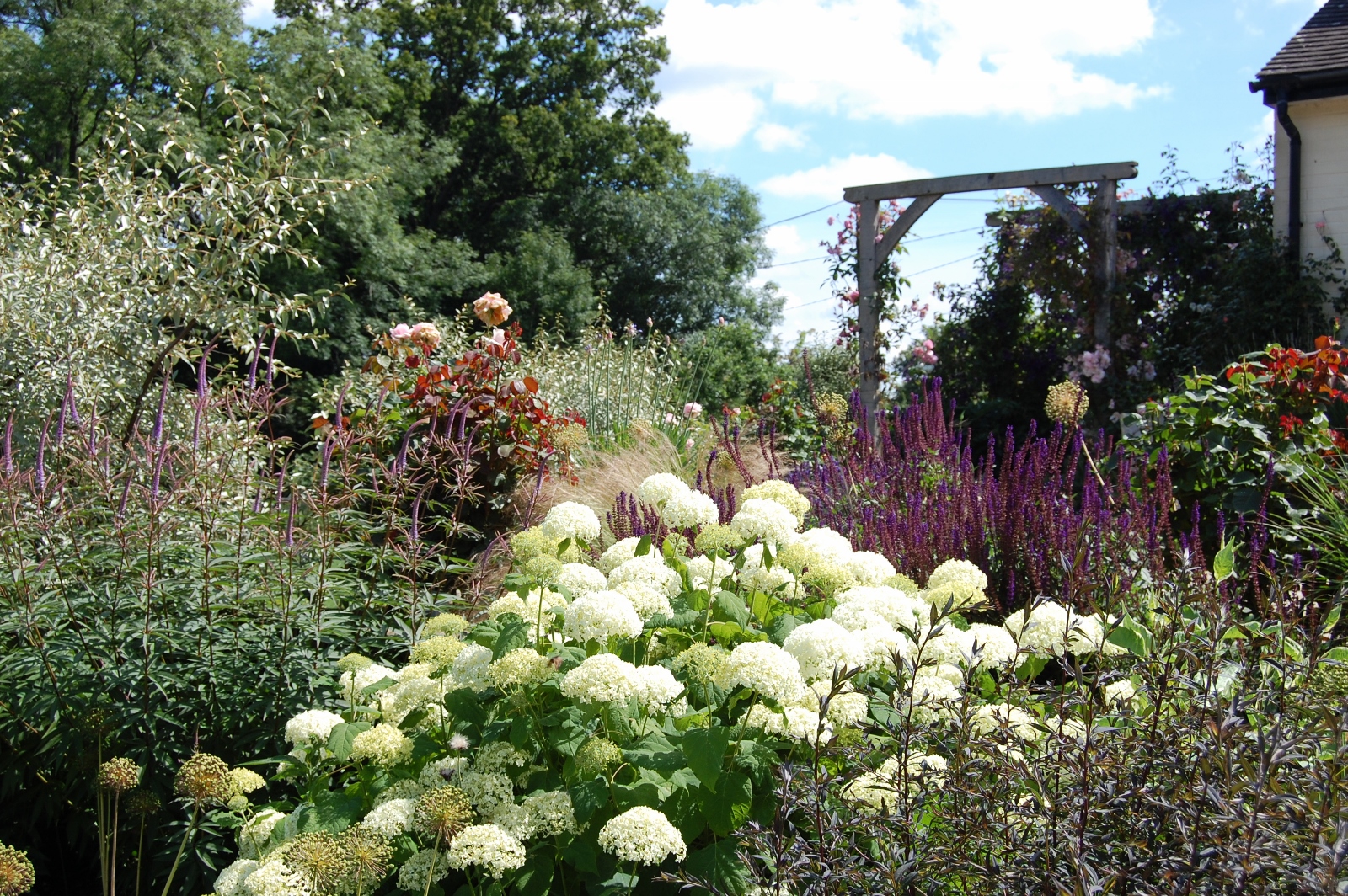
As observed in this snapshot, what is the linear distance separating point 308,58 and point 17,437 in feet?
48.2

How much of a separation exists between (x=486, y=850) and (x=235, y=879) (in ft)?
1.54

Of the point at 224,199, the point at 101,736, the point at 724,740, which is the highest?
the point at 224,199

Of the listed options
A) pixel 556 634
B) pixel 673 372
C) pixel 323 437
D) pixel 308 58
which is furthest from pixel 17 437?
pixel 308 58

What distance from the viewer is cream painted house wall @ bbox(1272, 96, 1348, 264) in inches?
350

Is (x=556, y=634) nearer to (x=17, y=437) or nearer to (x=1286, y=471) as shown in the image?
(x=1286, y=471)

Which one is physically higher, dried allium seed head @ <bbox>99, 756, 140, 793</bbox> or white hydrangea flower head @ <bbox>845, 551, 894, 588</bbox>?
white hydrangea flower head @ <bbox>845, 551, 894, 588</bbox>

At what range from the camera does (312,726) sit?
202 cm

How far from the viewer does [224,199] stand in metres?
4.70

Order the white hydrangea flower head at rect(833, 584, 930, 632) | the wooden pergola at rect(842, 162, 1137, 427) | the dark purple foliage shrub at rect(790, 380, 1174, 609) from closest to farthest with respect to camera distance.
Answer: the white hydrangea flower head at rect(833, 584, 930, 632)
the dark purple foliage shrub at rect(790, 380, 1174, 609)
the wooden pergola at rect(842, 162, 1137, 427)

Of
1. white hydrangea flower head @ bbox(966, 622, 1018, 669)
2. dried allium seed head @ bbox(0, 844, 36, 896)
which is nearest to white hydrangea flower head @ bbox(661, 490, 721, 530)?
white hydrangea flower head @ bbox(966, 622, 1018, 669)

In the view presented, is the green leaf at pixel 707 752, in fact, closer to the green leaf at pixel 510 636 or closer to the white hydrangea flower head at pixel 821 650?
the white hydrangea flower head at pixel 821 650

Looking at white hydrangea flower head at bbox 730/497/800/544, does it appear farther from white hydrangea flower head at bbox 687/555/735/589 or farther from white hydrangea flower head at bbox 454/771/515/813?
white hydrangea flower head at bbox 454/771/515/813

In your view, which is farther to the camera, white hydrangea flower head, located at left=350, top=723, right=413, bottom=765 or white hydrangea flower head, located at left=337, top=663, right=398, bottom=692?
white hydrangea flower head, located at left=337, top=663, right=398, bottom=692

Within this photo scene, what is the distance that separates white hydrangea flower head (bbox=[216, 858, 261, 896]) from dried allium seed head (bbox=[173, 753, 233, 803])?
126 mm
